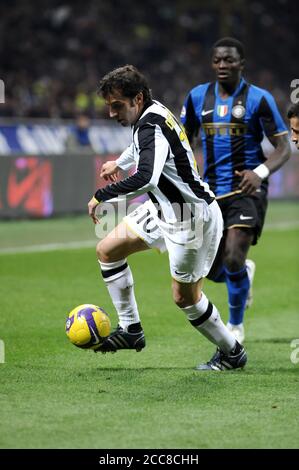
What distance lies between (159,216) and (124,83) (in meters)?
0.97

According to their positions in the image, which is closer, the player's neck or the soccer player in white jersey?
the soccer player in white jersey

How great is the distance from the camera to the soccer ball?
6.87m

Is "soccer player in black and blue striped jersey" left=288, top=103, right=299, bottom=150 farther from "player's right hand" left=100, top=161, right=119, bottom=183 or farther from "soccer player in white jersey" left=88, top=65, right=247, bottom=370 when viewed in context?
"player's right hand" left=100, top=161, right=119, bottom=183

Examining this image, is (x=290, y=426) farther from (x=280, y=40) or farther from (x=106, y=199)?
(x=280, y=40)

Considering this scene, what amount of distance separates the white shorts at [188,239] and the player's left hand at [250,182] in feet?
3.40

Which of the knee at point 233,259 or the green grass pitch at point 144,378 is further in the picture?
the knee at point 233,259

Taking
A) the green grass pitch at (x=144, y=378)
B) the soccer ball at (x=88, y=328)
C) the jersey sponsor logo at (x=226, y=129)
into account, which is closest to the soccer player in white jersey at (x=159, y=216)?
the soccer ball at (x=88, y=328)

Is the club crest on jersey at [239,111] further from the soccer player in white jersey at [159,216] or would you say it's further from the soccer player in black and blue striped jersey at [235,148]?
the soccer player in white jersey at [159,216]

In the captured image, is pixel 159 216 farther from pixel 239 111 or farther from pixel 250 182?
pixel 239 111

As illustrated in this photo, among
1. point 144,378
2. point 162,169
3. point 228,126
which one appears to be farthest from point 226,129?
point 144,378

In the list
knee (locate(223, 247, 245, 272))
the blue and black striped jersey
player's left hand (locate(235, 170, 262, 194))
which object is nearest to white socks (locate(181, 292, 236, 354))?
knee (locate(223, 247, 245, 272))

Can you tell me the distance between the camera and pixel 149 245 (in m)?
6.97

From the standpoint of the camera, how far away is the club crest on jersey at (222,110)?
8453 mm
